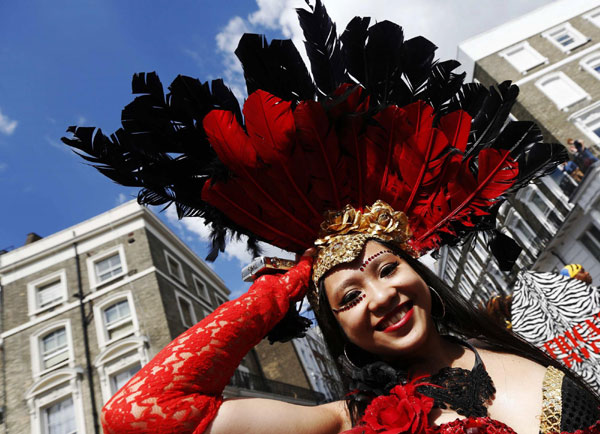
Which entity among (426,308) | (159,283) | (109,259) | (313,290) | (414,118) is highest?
(109,259)

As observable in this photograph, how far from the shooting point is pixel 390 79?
2.30 metres

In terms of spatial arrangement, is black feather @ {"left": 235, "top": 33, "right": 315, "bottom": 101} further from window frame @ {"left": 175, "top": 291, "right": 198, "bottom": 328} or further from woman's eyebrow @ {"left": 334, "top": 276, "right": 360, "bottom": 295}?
window frame @ {"left": 175, "top": 291, "right": 198, "bottom": 328}

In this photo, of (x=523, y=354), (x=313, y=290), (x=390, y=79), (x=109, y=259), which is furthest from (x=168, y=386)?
(x=109, y=259)

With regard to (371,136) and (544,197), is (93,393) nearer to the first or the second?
(371,136)

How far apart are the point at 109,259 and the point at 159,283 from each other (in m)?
2.91

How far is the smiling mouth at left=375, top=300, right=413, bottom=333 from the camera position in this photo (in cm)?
189

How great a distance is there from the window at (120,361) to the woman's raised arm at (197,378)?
51.2 feet

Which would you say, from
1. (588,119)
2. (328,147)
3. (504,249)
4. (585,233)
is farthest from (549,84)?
(328,147)

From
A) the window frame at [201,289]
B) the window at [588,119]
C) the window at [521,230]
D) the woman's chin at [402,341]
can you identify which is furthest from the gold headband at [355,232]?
the window at [521,230]

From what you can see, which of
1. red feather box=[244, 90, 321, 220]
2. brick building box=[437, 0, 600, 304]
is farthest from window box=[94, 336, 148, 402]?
red feather box=[244, 90, 321, 220]

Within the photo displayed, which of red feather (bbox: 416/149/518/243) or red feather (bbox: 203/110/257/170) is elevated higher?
red feather (bbox: 203/110/257/170)

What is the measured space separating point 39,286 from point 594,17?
93.4 feet

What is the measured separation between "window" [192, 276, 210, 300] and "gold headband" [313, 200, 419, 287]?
2089cm

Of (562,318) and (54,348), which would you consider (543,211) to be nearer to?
(562,318)
